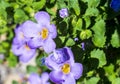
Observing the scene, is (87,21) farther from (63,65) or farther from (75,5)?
(63,65)

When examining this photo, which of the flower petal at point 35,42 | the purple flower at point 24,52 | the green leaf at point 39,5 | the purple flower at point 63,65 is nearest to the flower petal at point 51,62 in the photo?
the purple flower at point 63,65

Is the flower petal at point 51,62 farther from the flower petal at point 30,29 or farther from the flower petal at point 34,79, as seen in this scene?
the flower petal at point 34,79

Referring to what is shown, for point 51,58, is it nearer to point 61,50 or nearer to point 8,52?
point 61,50

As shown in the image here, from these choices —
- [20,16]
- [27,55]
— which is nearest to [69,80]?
[20,16]

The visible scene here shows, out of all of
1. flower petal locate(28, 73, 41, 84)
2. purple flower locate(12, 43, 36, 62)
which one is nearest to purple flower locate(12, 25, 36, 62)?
purple flower locate(12, 43, 36, 62)

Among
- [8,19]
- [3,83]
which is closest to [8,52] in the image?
[8,19]
